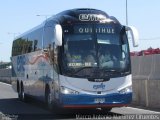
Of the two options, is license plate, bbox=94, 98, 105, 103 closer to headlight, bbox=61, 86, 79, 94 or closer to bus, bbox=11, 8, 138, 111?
bus, bbox=11, 8, 138, 111

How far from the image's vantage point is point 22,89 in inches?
1028

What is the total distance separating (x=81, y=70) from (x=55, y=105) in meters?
1.88

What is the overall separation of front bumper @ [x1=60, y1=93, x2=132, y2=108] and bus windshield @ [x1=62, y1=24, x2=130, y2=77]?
720mm

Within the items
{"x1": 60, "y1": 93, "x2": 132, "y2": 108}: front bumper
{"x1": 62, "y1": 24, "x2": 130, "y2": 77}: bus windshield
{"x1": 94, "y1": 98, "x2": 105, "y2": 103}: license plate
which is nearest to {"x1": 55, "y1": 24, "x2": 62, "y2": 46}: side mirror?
{"x1": 62, "y1": 24, "x2": 130, "y2": 77}: bus windshield

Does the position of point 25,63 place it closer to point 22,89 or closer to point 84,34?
point 22,89

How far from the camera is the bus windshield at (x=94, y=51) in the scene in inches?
642

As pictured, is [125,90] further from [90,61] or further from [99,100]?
[90,61]

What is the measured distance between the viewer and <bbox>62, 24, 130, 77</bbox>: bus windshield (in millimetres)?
16297

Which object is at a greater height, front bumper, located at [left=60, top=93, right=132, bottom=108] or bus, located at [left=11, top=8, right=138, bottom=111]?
bus, located at [left=11, top=8, right=138, bottom=111]

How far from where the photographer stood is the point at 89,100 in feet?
53.1

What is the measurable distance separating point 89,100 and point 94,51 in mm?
1638

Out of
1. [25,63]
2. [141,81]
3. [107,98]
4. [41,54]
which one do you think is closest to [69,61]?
[107,98]

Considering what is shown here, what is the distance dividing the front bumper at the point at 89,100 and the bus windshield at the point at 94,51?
2.36 feet

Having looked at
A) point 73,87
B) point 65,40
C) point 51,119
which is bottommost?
point 51,119
